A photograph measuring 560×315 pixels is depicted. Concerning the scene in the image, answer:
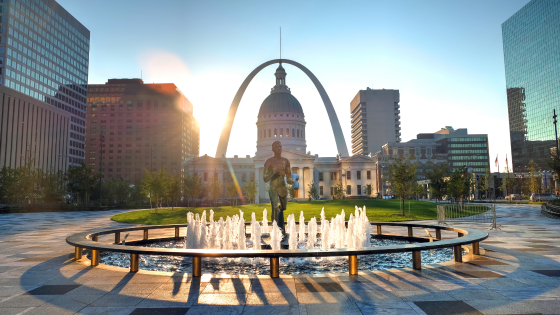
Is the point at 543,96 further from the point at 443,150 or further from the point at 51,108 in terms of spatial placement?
the point at 51,108

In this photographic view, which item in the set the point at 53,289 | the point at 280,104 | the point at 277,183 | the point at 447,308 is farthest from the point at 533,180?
the point at 53,289

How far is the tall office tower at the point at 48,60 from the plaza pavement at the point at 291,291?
98.5m

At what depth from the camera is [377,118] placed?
188 meters

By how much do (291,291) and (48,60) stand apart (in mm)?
118124

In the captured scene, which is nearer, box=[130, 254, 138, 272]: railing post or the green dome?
box=[130, 254, 138, 272]: railing post

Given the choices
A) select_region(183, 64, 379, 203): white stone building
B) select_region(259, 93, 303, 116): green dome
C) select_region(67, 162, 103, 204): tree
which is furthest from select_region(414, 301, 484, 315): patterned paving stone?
select_region(259, 93, 303, 116): green dome

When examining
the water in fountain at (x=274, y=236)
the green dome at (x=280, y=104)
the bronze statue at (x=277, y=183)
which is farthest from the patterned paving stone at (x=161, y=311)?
the green dome at (x=280, y=104)

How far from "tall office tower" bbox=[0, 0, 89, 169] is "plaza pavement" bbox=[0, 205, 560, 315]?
9848 cm

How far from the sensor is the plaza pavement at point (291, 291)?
5.71 m

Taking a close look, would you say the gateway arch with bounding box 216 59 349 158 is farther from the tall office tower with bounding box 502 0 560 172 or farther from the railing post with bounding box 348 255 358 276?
the railing post with bounding box 348 255 358 276

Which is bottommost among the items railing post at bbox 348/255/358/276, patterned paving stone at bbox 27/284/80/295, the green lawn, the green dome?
the green lawn

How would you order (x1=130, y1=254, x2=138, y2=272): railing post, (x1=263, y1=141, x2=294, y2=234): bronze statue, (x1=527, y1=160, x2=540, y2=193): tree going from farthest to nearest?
1. (x1=527, y1=160, x2=540, y2=193): tree
2. (x1=263, y1=141, x2=294, y2=234): bronze statue
3. (x1=130, y1=254, x2=138, y2=272): railing post

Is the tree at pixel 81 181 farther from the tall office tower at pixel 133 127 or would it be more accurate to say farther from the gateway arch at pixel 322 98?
the tall office tower at pixel 133 127

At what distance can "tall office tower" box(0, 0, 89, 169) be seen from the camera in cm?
8669
